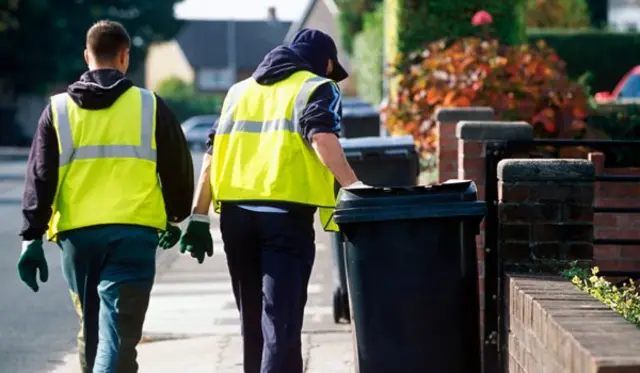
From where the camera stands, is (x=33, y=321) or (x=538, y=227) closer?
(x=538, y=227)

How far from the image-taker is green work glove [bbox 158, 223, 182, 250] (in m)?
6.00

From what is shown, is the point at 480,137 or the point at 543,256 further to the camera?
the point at 480,137

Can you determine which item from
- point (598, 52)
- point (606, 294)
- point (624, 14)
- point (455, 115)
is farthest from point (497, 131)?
point (624, 14)

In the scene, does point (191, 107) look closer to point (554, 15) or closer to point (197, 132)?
point (197, 132)

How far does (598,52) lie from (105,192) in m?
28.3

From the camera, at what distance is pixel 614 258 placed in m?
8.28

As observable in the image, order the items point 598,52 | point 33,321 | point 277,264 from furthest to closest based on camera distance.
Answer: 1. point 598,52
2. point 33,321
3. point 277,264

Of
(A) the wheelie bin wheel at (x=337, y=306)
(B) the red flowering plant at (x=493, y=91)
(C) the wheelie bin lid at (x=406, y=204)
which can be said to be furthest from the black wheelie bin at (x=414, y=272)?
(B) the red flowering plant at (x=493, y=91)

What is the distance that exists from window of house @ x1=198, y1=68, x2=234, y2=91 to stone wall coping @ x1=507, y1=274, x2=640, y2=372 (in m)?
88.7

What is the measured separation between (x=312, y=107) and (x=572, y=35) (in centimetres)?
2746

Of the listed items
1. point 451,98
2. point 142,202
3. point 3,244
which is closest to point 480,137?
point 142,202

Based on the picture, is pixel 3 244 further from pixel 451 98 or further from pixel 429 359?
pixel 429 359

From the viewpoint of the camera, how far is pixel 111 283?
5594 mm

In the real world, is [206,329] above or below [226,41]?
above
